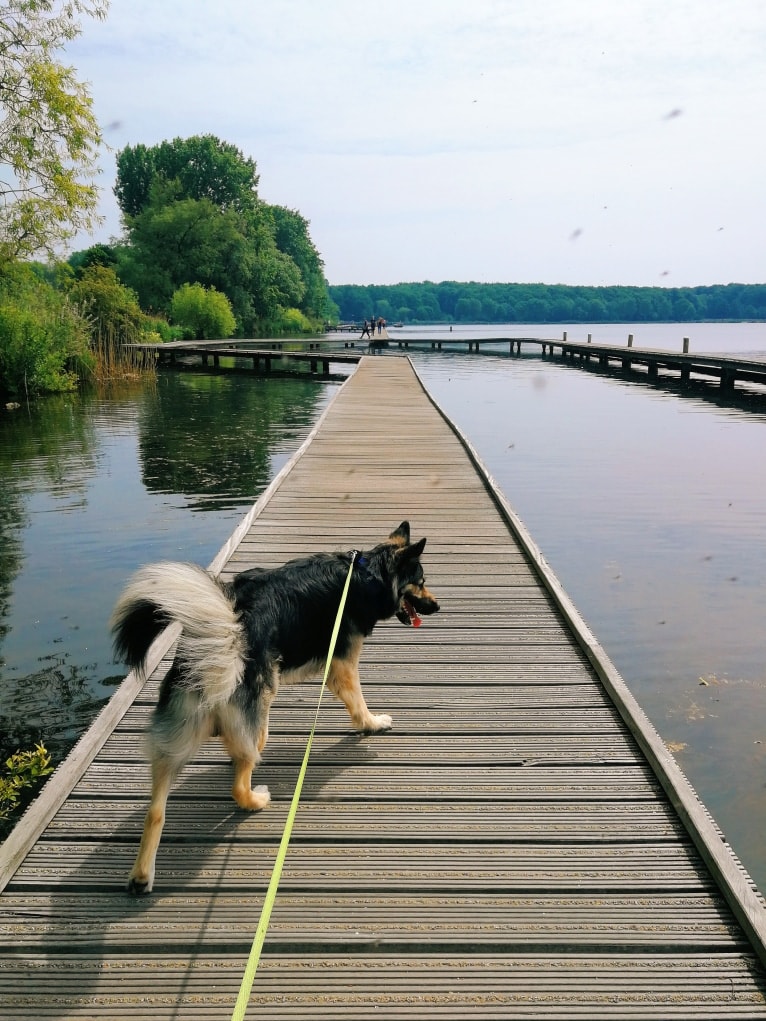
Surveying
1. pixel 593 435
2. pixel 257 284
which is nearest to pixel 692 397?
pixel 593 435

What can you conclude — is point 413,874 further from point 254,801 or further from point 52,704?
point 52,704

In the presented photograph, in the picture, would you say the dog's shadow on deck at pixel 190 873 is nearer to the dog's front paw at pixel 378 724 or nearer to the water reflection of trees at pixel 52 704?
the dog's front paw at pixel 378 724

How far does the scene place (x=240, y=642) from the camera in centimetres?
283

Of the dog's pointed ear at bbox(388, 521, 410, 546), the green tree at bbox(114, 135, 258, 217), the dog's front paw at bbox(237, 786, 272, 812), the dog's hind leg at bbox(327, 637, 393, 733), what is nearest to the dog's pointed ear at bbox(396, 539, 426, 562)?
the dog's pointed ear at bbox(388, 521, 410, 546)

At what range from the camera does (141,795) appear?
328cm

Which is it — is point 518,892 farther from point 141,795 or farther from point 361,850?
point 141,795

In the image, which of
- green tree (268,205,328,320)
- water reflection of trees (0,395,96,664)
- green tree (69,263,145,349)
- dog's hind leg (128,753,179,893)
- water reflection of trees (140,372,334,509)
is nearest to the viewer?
dog's hind leg (128,753,179,893)

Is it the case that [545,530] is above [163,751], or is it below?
below

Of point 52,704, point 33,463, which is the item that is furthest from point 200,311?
point 52,704

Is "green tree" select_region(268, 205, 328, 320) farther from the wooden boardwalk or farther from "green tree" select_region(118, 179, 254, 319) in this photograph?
the wooden boardwalk

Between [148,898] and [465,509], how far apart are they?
6.34 m

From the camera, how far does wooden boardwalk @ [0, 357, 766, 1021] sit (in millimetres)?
2295

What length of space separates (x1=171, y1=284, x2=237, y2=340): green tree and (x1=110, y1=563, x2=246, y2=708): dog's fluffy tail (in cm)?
4939

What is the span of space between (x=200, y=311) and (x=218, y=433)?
111ft
